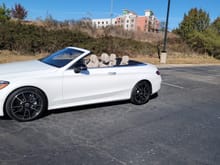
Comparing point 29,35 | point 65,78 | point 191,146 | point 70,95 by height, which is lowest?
point 191,146

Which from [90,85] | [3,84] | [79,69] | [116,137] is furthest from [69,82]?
[116,137]

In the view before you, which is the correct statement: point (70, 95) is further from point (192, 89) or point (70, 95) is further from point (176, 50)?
point (176, 50)

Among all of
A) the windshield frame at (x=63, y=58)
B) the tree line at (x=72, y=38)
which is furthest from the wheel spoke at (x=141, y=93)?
the tree line at (x=72, y=38)

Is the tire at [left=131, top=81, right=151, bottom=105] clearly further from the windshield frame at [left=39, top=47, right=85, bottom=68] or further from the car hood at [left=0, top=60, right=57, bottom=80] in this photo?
the car hood at [left=0, top=60, right=57, bottom=80]

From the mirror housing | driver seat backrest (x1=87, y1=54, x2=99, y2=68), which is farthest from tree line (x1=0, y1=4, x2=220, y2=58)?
the mirror housing

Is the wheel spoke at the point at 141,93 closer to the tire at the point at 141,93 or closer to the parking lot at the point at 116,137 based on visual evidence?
the tire at the point at 141,93

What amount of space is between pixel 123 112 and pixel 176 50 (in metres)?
24.5

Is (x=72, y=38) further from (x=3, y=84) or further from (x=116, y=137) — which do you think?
(x=116, y=137)

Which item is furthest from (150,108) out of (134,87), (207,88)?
(207,88)

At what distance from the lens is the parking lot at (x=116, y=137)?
3.28 metres

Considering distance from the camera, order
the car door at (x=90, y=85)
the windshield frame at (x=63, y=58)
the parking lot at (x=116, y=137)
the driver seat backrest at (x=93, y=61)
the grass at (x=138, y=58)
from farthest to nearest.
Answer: the grass at (x=138, y=58) < the driver seat backrest at (x=93, y=61) < the windshield frame at (x=63, y=58) < the car door at (x=90, y=85) < the parking lot at (x=116, y=137)

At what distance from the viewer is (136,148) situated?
11.9 feet

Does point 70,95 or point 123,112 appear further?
point 123,112

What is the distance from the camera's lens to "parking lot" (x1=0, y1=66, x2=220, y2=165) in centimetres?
328
